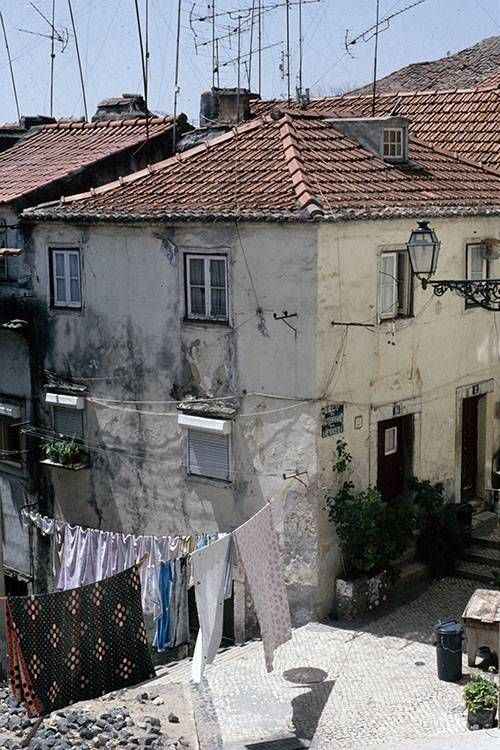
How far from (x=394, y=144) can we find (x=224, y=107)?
4.66m

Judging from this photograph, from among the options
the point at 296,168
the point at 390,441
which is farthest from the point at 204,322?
the point at 390,441

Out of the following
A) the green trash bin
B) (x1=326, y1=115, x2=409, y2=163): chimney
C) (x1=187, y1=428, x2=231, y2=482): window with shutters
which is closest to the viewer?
the green trash bin

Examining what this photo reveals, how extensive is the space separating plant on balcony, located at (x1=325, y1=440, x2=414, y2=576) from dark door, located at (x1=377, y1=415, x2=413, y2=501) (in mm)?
A: 892

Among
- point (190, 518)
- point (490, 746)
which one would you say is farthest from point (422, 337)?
point (490, 746)

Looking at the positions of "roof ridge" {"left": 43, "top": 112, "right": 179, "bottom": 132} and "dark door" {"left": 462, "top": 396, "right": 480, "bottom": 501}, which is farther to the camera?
"roof ridge" {"left": 43, "top": 112, "right": 179, "bottom": 132}

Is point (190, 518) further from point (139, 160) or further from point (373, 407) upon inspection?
point (139, 160)

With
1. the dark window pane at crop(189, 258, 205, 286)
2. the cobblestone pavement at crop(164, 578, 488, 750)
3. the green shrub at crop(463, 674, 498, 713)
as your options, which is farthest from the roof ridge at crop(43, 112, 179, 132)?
the green shrub at crop(463, 674, 498, 713)

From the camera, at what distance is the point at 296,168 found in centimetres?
1576

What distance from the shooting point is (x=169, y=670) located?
15.3 meters

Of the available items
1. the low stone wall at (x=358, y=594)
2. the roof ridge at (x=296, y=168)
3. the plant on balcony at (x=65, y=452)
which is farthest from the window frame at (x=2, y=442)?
the roof ridge at (x=296, y=168)

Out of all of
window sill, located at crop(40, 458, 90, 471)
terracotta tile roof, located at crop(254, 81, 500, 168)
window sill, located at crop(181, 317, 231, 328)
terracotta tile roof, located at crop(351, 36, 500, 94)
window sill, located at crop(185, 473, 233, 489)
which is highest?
terracotta tile roof, located at crop(351, 36, 500, 94)

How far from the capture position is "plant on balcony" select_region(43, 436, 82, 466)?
59.8ft

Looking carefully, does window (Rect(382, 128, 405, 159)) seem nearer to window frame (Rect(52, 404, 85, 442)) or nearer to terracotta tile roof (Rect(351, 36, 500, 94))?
window frame (Rect(52, 404, 85, 442))

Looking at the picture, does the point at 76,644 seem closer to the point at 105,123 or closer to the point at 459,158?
the point at 459,158
